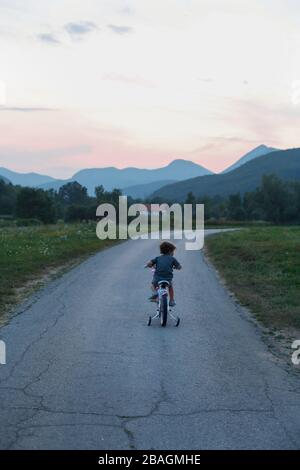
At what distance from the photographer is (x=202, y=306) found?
45.0 feet

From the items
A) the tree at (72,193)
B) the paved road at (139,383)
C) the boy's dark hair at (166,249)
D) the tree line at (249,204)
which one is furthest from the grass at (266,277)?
the tree at (72,193)

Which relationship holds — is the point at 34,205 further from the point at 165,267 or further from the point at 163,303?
the point at 163,303

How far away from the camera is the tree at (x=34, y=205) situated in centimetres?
10350

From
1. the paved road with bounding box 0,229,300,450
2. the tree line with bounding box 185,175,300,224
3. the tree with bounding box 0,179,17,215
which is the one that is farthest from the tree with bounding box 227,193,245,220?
the paved road with bounding box 0,229,300,450

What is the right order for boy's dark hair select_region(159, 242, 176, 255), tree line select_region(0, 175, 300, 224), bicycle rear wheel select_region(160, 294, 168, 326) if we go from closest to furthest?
bicycle rear wheel select_region(160, 294, 168, 326) → boy's dark hair select_region(159, 242, 176, 255) → tree line select_region(0, 175, 300, 224)

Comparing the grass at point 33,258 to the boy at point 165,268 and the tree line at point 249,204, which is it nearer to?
the boy at point 165,268

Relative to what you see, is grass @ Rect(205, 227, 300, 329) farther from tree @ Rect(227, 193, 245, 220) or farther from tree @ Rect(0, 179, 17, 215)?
tree @ Rect(0, 179, 17, 215)

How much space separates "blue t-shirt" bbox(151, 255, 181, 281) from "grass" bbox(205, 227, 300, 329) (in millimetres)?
2044

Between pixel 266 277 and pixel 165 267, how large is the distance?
8069mm

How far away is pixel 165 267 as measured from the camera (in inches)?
476

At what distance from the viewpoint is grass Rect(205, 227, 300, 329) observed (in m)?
13.1

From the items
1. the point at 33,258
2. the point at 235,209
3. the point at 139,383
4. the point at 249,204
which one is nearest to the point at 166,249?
the point at 139,383

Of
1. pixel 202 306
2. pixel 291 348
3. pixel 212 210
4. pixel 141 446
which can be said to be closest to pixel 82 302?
pixel 202 306

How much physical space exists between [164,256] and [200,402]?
5592 millimetres
